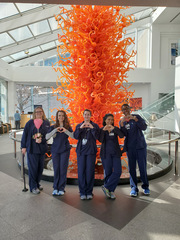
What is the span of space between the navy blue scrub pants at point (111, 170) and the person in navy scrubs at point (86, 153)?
244 millimetres

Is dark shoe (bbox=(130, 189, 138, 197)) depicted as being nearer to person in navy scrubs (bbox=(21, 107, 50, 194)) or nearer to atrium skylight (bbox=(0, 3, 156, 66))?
person in navy scrubs (bbox=(21, 107, 50, 194))

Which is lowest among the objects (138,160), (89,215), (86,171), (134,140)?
(89,215)

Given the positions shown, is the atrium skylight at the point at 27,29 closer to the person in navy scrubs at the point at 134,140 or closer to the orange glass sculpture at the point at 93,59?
the orange glass sculpture at the point at 93,59

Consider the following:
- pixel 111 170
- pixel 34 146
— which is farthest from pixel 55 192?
pixel 111 170

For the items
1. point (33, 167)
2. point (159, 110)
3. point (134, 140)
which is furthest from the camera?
point (159, 110)

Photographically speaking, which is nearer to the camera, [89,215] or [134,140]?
A: [89,215]

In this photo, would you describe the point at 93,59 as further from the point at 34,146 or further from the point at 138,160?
the point at 138,160

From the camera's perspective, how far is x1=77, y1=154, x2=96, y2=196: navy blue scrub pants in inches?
136

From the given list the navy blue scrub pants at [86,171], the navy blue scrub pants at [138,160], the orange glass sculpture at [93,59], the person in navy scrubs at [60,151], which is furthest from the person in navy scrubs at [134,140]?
the orange glass sculpture at [93,59]

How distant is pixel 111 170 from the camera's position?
348cm

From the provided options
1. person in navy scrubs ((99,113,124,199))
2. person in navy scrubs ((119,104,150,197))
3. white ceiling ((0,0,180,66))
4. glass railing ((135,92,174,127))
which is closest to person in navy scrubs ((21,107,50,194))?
person in navy scrubs ((99,113,124,199))

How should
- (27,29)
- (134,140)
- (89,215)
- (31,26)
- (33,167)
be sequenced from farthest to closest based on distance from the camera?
1. (27,29)
2. (31,26)
3. (33,167)
4. (134,140)
5. (89,215)

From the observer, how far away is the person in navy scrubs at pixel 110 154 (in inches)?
134

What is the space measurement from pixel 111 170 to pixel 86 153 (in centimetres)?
53
